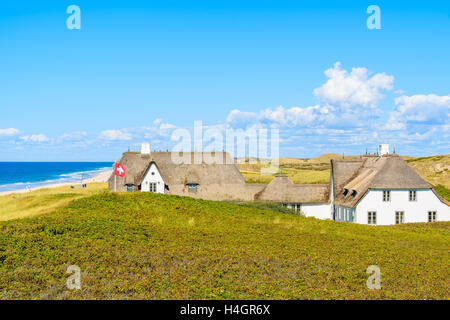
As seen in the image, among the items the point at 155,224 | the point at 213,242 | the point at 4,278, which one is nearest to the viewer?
the point at 4,278

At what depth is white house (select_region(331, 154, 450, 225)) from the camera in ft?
146

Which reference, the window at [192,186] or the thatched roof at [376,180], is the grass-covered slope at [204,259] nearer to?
the thatched roof at [376,180]

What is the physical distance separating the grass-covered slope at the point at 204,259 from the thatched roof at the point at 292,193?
75.2 ft

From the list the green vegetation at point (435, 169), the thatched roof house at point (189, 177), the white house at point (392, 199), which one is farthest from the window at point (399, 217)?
the green vegetation at point (435, 169)

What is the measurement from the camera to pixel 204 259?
620 inches

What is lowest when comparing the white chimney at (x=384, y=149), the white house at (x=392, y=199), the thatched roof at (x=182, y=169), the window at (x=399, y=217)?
the window at (x=399, y=217)

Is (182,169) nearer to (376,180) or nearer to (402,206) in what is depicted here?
(376,180)

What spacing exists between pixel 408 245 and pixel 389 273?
8.29 m

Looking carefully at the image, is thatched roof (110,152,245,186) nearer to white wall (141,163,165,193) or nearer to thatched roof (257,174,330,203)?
white wall (141,163,165,193)

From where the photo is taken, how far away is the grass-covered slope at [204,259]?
12359mm

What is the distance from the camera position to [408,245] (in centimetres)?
2236

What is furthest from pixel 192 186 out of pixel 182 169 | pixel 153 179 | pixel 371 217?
pixel 371 217
